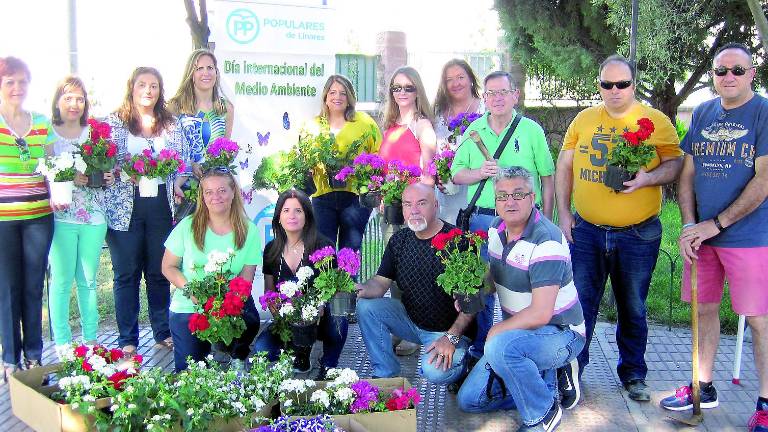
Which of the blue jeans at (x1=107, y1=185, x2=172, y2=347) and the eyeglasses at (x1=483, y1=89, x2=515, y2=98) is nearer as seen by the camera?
the eyeglasses at (x1=483, y1=89, x2=515, y2=98)

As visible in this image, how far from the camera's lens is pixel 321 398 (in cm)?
364

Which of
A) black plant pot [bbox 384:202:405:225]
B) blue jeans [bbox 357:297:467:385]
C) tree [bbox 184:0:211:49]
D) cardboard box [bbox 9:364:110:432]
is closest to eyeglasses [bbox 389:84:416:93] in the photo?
black plant pot [bbox 384:202:405:225]

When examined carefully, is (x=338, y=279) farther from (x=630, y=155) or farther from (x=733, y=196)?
(x=733, y=196)

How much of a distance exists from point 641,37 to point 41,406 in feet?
35.0

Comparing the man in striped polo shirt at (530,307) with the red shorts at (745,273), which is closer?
the man in striped polo shirt at (530,307)

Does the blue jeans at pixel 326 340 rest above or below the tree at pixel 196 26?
below

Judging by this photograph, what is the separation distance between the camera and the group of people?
411cm

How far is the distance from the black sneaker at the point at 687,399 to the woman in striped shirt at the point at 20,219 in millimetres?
4132

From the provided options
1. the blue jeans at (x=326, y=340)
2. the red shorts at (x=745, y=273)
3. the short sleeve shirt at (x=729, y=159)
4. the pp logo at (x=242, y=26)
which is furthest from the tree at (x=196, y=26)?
the red shorts at (x=745, y=273)

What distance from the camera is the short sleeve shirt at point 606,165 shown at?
4.48m

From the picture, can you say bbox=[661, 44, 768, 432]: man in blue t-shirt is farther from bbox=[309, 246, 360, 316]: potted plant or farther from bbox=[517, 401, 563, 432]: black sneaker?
bbox=[309, 246, 360, 316]: potted plant

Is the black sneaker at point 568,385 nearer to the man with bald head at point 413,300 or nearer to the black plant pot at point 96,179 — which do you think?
the man with bald head at point 413,300

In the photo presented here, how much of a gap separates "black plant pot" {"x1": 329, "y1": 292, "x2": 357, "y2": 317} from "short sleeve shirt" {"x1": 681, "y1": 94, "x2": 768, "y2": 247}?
Answer: 6.94ft

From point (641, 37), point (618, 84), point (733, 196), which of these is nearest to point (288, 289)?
point (618, 84)
